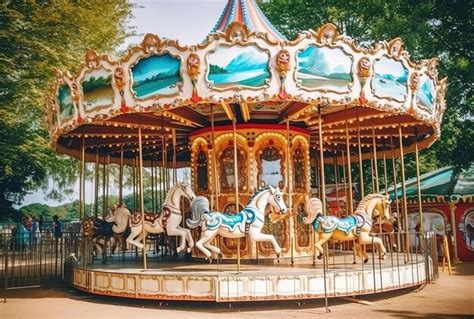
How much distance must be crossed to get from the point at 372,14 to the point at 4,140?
17.1 meters

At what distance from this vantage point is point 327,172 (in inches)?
989

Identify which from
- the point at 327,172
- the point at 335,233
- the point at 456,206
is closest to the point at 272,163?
the point at 335,233

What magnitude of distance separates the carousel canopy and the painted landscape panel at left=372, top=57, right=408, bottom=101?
30.2ft

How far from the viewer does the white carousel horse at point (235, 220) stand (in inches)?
385

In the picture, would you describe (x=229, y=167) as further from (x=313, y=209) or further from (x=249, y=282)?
(x=249, y=282)

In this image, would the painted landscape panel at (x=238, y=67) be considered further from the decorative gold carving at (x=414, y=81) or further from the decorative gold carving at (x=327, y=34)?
the decorative gold carving at (x=414, y=81)

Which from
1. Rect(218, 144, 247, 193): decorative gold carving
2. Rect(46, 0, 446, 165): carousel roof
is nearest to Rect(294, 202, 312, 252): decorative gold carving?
Rect(218, 144, 247, 193): decorative gold carving

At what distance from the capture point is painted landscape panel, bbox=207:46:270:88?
9047 mm

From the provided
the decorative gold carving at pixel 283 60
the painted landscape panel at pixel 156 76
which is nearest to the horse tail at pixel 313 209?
the decorative gold carving at pixel 283 60

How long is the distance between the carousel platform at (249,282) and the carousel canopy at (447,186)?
344 inches

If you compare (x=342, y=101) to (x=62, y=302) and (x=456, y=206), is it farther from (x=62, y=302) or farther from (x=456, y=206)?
(x=456, y=206)

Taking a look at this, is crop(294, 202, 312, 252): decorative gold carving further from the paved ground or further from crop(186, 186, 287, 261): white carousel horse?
the paved ground

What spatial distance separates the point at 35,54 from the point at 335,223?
14331 millimetres

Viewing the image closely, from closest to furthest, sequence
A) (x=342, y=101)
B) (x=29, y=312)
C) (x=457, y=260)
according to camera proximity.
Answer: (x=29, y=312) → (x=342, y=101) → (x=457, y=260)
